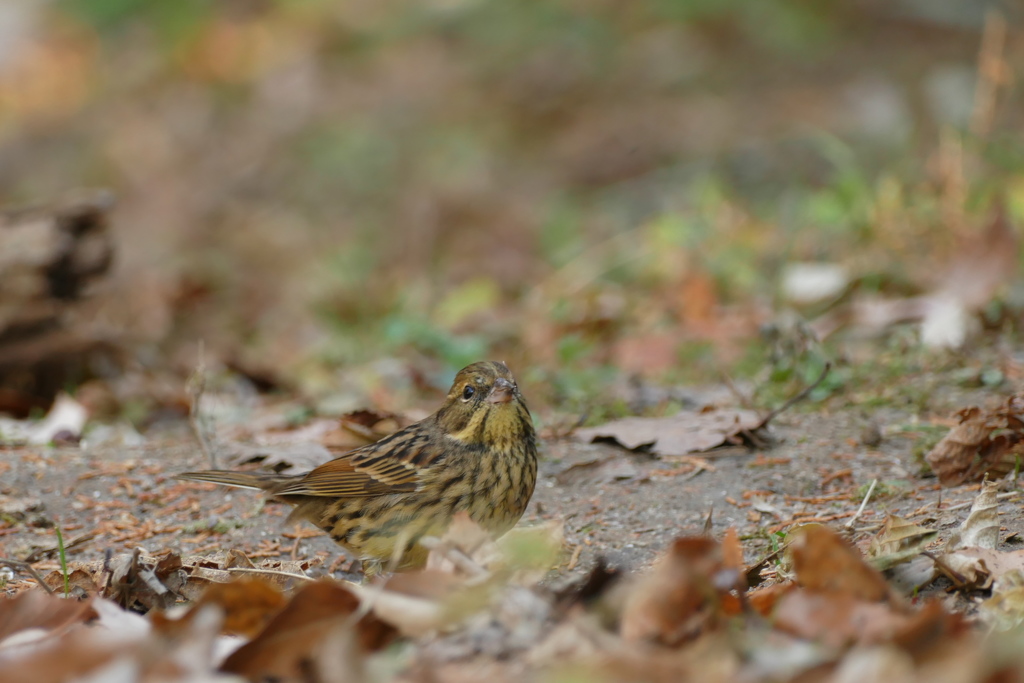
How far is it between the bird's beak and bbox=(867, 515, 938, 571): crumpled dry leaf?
149cm

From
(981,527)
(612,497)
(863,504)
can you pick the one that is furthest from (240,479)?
(981,527)

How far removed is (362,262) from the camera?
1006 cm

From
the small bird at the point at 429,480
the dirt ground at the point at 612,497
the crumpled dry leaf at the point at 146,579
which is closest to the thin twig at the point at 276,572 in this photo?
the crumpled dry leaf at the point at 146,579

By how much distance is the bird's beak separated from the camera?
434cm

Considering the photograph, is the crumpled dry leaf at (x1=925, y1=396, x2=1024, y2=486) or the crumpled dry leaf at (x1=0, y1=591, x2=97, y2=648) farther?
the crumpled dry leaf at (x1=925, y1=396, x2=1024, y2=486)

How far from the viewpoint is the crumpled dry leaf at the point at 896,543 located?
3082 mm

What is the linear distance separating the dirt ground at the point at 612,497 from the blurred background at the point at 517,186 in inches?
26.8

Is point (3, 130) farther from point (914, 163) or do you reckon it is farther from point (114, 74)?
point (914, 163)

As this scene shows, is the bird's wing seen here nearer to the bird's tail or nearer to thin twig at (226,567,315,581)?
the bird's tail

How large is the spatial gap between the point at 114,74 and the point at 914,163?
414 inches

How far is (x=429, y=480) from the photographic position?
4.28m

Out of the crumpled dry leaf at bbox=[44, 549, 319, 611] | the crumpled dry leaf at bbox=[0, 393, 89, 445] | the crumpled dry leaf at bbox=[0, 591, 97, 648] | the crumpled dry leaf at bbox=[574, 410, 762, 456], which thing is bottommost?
the crumpled dry leaf at bbox=[0, 393, 89, 445]

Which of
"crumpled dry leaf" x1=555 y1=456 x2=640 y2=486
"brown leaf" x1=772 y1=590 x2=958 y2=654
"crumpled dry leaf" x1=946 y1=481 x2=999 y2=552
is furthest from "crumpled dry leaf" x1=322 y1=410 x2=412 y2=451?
"brown leaf" x1=772 y1=590 x2=958 y2=654

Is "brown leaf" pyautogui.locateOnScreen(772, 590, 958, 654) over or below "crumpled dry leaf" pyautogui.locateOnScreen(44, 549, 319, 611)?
over
